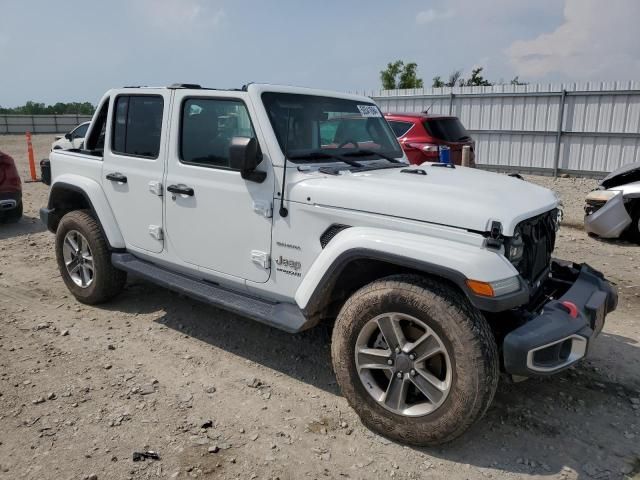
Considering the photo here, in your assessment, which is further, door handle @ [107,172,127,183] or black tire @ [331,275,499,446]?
door handle @ [107,172,127,183]

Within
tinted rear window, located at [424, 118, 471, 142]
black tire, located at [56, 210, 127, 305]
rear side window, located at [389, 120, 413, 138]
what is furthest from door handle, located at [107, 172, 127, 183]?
tinted rear window, located at [424, 118, 471, 142]

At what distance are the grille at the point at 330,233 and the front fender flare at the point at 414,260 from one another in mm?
62

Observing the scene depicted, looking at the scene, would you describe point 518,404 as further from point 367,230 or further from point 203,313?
point 203,313

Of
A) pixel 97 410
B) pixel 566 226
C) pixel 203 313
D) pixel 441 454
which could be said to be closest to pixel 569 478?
pixel 441 454

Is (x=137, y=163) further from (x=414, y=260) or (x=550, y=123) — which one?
(x=550, y=123)

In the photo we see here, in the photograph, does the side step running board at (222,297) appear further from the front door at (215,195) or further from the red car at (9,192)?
the red car at (9,192)

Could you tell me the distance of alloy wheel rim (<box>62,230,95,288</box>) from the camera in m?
5.06

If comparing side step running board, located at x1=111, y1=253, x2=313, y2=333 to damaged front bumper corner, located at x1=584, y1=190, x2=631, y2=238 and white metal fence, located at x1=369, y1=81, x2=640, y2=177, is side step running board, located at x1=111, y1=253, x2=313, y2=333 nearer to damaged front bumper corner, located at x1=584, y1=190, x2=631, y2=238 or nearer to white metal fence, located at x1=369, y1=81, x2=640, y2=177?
damaged front bumper corner, located at x1=584, y1=190, x2=631, y2=238

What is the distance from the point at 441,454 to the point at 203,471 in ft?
4.31

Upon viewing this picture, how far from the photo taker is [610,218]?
7.75 metres

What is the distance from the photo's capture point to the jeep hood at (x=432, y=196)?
2.86m

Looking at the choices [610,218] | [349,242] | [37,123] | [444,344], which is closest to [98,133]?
[349,242]

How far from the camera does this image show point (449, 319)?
2816 mm

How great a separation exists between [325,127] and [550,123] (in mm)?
12853
